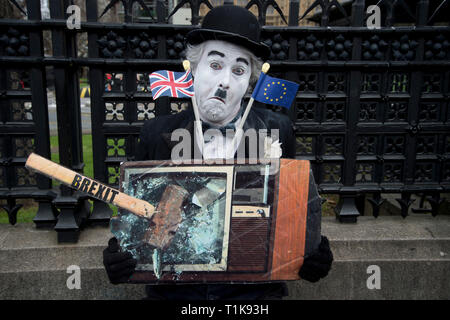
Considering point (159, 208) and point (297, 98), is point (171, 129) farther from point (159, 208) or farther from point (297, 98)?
point (297, 98)

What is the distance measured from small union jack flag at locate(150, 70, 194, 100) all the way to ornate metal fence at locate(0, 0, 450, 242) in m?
0.71

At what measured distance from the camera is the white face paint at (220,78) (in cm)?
213

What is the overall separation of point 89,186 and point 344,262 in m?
2.36

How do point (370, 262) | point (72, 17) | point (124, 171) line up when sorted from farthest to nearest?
1. point (370, 262)
2. point (72, 17)
3. point (124, 171)

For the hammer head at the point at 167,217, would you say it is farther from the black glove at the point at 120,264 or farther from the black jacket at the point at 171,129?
the black jacket at the point at 171,129

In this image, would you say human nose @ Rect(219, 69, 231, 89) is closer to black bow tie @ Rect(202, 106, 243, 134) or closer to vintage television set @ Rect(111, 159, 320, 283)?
black bow tie @ Rect(202, 106, 243, 134)

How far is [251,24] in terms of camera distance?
2141 millimetres

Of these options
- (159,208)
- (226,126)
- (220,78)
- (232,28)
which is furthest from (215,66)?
(159,208)

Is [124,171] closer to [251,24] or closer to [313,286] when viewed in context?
[251,24]

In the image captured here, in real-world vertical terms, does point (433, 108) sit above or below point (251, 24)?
below

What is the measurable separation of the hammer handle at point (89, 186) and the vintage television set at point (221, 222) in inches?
2.1

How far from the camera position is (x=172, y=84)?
2.38 meters
